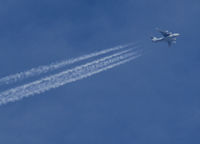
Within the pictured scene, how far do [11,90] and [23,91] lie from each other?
10.1 feet

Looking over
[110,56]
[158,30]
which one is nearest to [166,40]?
[158,30]

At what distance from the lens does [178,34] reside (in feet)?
535

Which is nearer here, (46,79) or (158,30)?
(46,79)

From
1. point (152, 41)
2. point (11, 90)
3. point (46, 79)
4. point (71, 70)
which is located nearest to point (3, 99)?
point (11, 90)

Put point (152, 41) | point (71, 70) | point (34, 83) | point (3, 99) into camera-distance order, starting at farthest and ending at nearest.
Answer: point (152, 41) → point (71, 70) → point (34, 83) → point (3, 99)

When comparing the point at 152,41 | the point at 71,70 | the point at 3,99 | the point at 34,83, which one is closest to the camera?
the point at 3,99

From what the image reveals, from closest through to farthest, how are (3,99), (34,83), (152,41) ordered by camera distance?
1. (3,99)
2. (34,83)
3. (152,41)

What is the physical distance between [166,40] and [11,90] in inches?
2343

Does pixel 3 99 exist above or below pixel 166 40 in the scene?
below

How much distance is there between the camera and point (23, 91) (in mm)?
124938

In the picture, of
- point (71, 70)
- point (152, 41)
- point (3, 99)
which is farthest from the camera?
point (152, 41)

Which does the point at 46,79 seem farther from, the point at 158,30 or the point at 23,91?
the point at 158,30

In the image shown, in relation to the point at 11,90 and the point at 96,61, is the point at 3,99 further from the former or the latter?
the point at 96,61

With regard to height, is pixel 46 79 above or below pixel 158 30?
below
